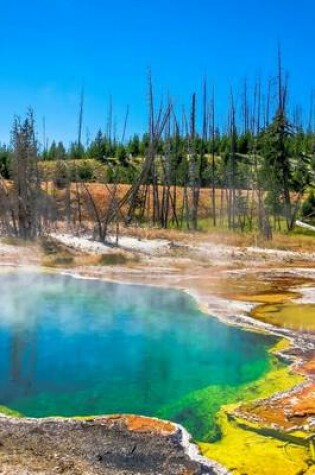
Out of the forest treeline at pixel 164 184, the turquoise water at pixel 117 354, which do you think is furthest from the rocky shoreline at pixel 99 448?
the forest treeline at pixel 164 184

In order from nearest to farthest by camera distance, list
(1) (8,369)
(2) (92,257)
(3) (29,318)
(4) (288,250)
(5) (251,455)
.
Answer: (5) (251,455) → (1) (8,369) → (3) (29,318) → (2) (92,257) → (4) (288,250)

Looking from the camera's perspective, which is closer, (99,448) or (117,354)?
(99,448)

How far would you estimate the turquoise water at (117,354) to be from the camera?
27.9 ft

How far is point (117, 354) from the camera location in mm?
11016

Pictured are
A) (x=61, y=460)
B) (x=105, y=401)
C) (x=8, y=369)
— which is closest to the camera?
(x=61, y=460)

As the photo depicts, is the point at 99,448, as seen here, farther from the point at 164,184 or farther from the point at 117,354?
the point at 164,184

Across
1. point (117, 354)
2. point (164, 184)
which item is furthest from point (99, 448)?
point (164, 184)

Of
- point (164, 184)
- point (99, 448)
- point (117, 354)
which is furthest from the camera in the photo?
point (164, 184)


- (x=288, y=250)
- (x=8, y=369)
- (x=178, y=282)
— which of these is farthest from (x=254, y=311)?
(x=288, y=250)

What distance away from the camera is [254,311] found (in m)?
14.4

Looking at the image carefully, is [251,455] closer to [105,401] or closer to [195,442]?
[195,442]

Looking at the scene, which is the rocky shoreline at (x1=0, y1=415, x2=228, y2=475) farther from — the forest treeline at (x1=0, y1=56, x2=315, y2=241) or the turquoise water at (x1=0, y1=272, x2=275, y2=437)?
the forest treeline at (x1=0, y1=56, x2=315, y2=241)

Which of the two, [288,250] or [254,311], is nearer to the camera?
[254,311]

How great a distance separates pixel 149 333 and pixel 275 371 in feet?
11.3
